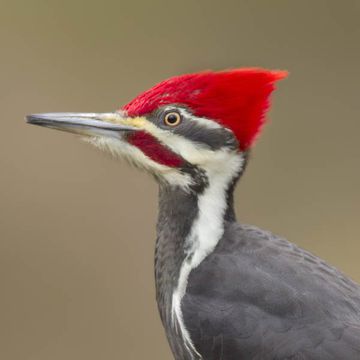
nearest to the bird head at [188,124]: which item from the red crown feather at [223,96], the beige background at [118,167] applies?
the red crown feather at [223,96]

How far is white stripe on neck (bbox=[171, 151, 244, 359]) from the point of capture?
9.84ft

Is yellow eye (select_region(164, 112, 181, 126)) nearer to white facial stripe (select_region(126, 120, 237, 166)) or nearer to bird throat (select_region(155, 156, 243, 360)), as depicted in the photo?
white facial stripe (select_region(126, 120, 237, 166))

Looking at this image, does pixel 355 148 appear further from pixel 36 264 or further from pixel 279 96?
pixel 36 264

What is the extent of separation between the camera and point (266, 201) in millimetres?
5961

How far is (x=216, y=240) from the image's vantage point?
303 cm

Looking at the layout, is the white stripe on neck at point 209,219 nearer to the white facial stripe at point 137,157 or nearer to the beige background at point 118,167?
the white facial stripe at point 137,157

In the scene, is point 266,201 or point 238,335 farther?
point 266,201

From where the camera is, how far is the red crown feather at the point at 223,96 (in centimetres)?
295

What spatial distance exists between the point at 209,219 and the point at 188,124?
0.92ft

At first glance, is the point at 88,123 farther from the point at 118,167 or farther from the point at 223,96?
the point at 118,167

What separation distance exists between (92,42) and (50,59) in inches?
10.4

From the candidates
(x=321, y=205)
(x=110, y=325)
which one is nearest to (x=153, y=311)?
(x=110, y=325)

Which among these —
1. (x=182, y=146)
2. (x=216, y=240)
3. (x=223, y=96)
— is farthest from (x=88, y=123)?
(x=216, y=240)

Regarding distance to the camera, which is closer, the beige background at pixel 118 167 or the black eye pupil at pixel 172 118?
the black eye pupil at pixel 172 118
